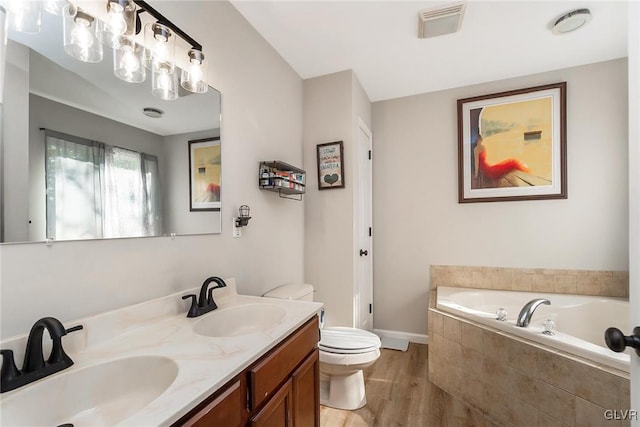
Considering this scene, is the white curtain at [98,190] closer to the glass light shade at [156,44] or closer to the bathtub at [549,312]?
the glass light shade at [156,44]

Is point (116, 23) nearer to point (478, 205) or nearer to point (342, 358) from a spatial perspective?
point (342, 358)

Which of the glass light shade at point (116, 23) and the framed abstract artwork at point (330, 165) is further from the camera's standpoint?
the framed abstract artwork at point (330, 165)

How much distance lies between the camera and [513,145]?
2.52 metres

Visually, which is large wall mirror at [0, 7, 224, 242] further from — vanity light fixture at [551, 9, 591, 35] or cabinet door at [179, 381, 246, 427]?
vanity light fixture at [551, 9, 591, 35]

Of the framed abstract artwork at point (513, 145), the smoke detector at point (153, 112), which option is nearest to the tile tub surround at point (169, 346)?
the smoke detector at point (153, 112)

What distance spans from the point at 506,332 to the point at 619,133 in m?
2.01

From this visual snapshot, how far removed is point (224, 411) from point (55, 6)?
1.27 meters

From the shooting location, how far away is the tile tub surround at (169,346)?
605 millimetres

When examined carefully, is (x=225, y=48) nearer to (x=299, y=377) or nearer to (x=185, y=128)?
(x=185, y=128)

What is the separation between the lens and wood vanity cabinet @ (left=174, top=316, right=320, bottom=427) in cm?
70

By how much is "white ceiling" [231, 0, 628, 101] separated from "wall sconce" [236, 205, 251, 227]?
121 cm

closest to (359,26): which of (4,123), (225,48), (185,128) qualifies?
(225,48)

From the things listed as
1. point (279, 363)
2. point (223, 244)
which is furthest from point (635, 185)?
point (223, 244)

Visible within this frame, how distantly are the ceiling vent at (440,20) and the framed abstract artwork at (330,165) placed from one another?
0.98m
